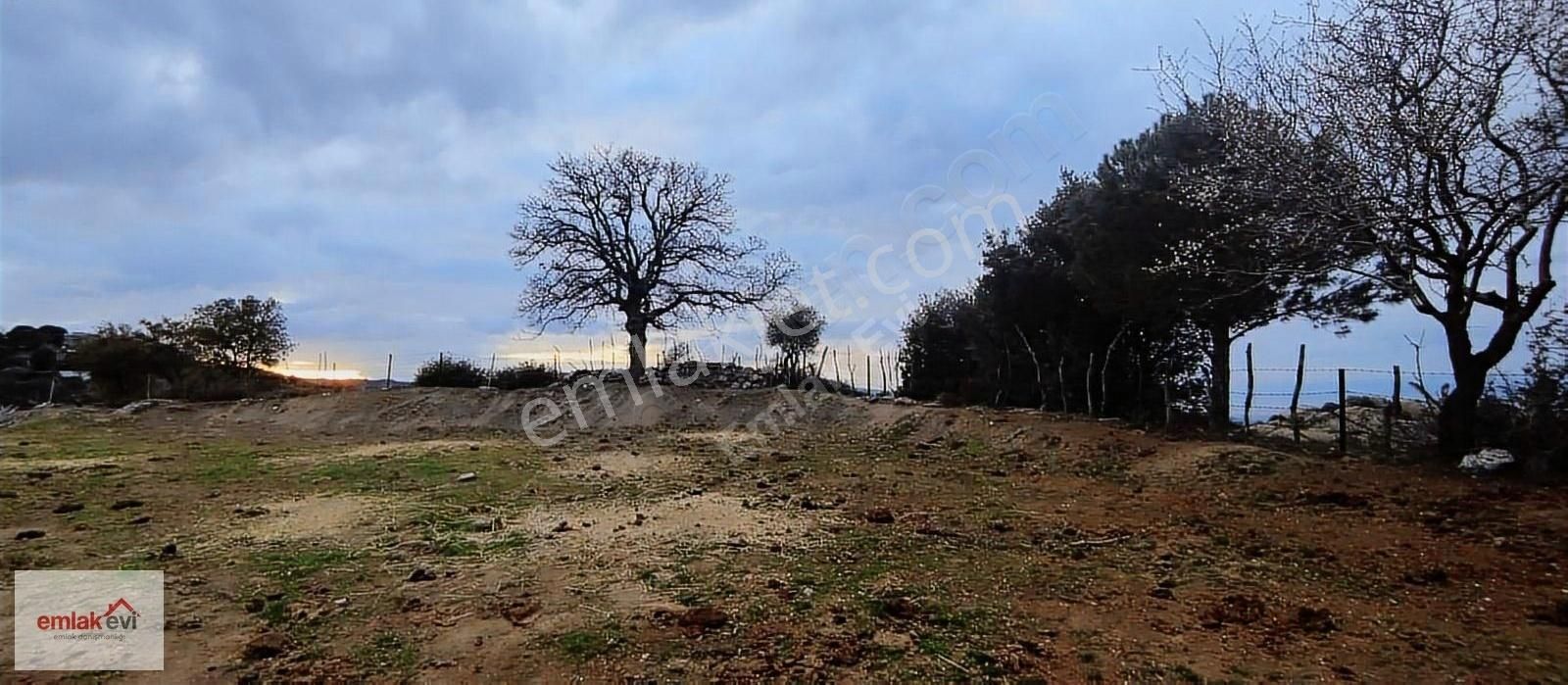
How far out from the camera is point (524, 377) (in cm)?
2234

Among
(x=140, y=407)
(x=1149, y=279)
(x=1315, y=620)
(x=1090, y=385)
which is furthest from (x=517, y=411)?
(x=1315, y=620)

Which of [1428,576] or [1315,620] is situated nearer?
[1315,620]

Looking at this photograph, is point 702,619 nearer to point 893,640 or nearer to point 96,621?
point 893,640

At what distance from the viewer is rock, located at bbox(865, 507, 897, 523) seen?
6047mm

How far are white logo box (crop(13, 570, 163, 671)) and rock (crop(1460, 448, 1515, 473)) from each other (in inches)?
394

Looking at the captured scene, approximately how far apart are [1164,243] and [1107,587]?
25.8 feet

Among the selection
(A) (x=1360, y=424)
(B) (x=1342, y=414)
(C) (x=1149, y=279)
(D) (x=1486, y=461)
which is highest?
(C) (x=1149, y=279)

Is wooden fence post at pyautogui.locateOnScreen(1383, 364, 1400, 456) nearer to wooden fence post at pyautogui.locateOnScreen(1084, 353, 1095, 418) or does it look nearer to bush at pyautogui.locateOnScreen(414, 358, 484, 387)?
wooden fence post at pyautogui.locateOnScreen(1084, 353, 1095, 418)

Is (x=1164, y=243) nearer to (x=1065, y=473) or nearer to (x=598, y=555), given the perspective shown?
(x=1065, y=473)

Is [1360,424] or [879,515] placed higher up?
[1360,424]

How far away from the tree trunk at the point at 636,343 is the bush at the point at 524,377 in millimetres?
2745

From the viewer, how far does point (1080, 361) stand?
14445mm

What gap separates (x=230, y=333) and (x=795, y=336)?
682 inches

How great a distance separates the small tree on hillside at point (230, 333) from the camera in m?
23.3
